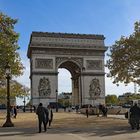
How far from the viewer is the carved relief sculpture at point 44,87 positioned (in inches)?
3573

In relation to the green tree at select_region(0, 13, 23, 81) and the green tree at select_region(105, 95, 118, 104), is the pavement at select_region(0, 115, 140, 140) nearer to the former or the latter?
the green tree at select_region(0, 13, 23, 81)

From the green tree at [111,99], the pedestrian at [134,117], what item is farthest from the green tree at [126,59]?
the green tree at [111,99]

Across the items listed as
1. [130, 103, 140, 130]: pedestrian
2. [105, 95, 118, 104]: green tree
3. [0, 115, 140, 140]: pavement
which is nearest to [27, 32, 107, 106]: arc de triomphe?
[130, 103, 140, 130]: pedestrian

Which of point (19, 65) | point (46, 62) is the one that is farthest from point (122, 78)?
point (46, 62)

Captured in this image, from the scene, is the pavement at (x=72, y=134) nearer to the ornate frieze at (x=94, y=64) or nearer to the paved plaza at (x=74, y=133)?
the paved plaza at (x=74, y=133)

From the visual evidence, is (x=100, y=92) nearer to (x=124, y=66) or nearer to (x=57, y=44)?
(x=57, y=44)

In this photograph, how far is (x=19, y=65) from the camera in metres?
39.7

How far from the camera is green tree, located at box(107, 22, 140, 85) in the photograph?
123 feet

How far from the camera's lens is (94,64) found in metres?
93.6

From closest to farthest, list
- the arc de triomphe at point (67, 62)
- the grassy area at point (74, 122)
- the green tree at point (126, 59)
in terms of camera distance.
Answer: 1. the grassy area at point (74, 122)
2. the green tree at point (126, 59)
3. the arc de triomphe at point (67, 62)

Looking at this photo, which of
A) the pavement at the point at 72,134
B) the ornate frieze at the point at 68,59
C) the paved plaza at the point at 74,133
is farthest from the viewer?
the ornate frieze at the point at 68,59

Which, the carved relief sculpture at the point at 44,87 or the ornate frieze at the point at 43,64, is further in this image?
the ornate frieze at the point at 43,64

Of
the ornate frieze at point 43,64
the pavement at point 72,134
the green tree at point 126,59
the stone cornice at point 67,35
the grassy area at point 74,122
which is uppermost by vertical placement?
the stone cornice at point 67,35

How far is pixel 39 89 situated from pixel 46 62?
5476 millimetres
